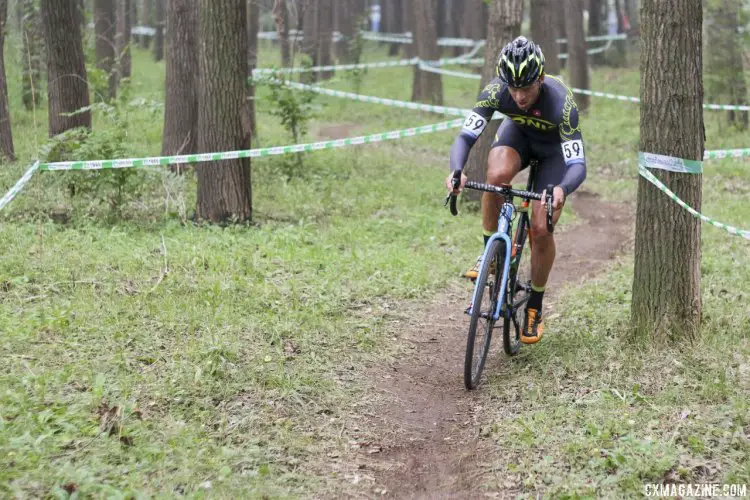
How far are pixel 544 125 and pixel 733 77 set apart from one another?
1175cm

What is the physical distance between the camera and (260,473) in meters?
4.18

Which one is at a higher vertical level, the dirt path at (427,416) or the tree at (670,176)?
the tree at (670,176)

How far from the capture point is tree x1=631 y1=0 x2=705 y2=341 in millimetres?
5152

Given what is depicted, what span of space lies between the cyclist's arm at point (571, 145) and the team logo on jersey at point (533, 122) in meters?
0.11

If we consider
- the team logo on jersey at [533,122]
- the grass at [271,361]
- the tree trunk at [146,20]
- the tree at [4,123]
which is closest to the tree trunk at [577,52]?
the grass at [271,361]

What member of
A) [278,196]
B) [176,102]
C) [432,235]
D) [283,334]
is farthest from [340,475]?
[176,102]

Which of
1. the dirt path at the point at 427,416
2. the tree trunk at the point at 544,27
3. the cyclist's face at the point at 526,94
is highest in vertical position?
the tree trunk at the point at 544,27

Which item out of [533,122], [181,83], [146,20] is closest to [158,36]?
[146,20]

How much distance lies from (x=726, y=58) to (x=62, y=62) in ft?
40.5

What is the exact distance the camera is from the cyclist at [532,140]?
5281 mm

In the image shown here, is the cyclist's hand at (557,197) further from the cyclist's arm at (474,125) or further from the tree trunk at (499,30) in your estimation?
the tree trunk at (499,30)

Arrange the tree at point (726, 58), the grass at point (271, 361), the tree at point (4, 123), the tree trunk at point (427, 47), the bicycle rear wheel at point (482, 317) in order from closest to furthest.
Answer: the grass at point (271, 361)
the bicycle rear wheel at point (482, 317)
the tree at point (4, 123)
the tree at point (726, 58)
the tree trunk at point (427, 47)

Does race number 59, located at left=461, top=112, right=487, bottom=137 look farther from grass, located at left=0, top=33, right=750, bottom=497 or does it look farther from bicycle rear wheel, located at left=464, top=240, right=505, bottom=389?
grass, located at left=0, top=33, right=750, bottom=497

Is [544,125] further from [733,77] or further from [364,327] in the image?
[733,77]
